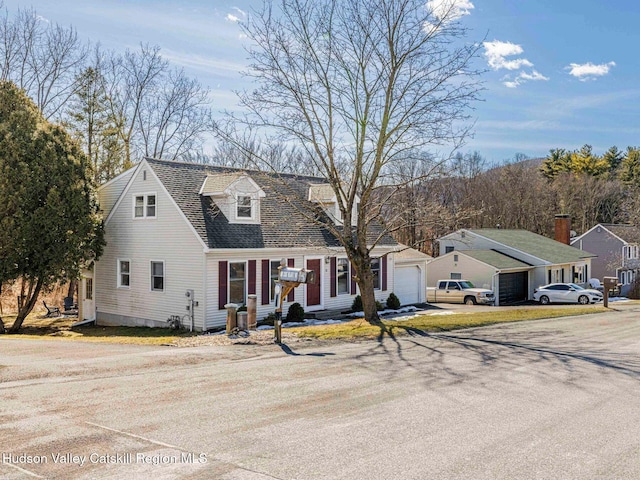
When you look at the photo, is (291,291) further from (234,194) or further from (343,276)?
(234,194)

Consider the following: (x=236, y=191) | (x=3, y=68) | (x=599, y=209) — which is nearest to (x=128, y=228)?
(x=236, y=191)

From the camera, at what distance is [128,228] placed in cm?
2409

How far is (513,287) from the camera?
3869 centimetres

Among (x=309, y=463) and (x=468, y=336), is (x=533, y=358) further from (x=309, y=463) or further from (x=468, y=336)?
(x=309, y=463)

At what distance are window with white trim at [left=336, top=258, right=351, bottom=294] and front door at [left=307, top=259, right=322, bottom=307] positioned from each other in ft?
4.01

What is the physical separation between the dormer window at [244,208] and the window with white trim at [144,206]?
3385 millimetres

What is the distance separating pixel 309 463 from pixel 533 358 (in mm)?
8588

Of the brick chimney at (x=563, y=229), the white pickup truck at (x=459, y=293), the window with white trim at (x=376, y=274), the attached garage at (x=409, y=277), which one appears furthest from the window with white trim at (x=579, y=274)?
the window with white trim at (x=376, y=274)

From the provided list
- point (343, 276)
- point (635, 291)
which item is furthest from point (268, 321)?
point (635, 291)

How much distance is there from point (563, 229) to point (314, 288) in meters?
36.2

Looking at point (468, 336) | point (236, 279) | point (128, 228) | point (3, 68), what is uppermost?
point (3, 68)

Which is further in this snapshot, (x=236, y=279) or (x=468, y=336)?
(x=236, y=279)

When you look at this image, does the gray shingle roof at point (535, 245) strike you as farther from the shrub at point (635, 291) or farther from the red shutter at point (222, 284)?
the red shutter at point (222, 284)

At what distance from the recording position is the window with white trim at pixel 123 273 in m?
24.3
